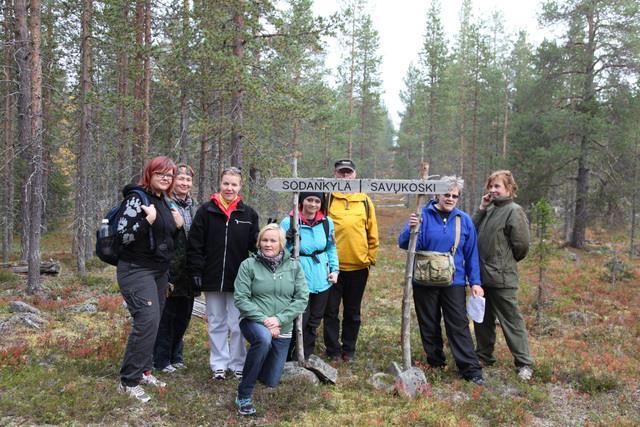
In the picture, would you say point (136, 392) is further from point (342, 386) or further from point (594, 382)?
point (594, 382)

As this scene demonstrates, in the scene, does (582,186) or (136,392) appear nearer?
(136,392)

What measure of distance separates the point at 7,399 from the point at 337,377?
3.40m

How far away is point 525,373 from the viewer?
5824mm

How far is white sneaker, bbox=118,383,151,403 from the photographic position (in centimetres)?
456

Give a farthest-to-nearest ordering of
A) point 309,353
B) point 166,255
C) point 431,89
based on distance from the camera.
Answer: point 431,89
point 309,353
point 166,255

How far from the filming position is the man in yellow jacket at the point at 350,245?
5.85 metres

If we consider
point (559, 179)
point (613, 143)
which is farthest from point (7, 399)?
point (559, 179)

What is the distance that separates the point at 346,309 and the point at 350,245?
925 mm

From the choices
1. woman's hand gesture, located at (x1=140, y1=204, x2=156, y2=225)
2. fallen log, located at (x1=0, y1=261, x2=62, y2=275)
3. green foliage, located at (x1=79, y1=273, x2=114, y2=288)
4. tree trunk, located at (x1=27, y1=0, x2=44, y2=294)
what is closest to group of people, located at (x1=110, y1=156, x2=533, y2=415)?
woman's hand gesture, located at (x1=140, y1=204, x2=156, y2=225)

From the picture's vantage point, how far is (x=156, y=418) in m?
4.32

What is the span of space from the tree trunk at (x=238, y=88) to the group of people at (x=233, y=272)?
5997mm

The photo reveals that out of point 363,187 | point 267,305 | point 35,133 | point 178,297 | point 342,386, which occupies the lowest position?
point 342,386

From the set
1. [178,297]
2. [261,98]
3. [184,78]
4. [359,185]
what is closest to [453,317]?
[359,185]

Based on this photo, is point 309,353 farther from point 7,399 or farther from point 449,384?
point 7,399
